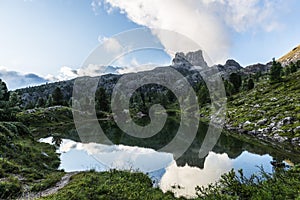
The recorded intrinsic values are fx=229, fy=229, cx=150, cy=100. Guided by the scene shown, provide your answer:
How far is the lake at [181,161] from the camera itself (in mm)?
21922

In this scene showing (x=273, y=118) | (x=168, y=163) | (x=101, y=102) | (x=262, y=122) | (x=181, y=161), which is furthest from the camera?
(x=101, y=102)

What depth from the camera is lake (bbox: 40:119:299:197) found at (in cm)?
2192

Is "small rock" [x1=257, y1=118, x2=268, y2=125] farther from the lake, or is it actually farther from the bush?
the bush

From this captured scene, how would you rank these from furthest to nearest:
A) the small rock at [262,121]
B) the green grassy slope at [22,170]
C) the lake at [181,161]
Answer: the small rock at [262,121] < the lake at [181,161] < the green grassy slope at [22,170]

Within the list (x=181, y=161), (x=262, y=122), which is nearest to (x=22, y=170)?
(x=181, y=161)

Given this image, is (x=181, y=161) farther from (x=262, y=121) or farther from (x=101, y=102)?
(x=101, y=102)

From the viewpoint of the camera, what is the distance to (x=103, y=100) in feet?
353

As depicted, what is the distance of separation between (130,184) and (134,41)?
15.6 meters

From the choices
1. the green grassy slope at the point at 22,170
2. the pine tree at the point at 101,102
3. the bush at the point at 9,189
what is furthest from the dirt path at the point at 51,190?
the pine tree at the point at 101,102

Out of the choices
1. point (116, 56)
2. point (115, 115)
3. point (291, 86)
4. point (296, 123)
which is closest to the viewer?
point (116, 56)

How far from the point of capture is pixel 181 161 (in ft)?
93.2

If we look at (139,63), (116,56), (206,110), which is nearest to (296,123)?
(139,63)

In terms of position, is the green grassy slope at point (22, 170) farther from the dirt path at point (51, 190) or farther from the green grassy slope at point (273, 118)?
the green grassy slope at point (273, 118)

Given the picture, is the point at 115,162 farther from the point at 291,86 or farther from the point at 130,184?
the point at 291,86
